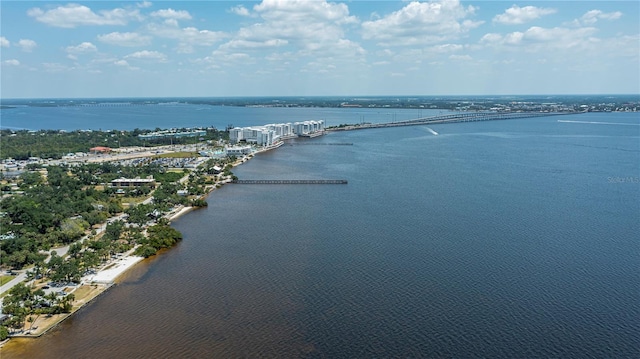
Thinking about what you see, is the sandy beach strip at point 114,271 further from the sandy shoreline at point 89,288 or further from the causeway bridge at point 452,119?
the causeway bridge at point 452,119

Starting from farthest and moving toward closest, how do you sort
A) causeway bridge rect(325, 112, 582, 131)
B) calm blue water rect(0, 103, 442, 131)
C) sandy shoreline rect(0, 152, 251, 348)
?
calm blue water rect(0, 103, 442, 131) → causeway bridge rect(325, 112, 582, 131) → sandy shoreline rect(0, 152, 251, 348)

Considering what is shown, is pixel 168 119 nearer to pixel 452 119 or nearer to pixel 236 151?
pixel 452 119

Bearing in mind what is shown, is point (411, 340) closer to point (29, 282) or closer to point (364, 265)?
point (364, 265)

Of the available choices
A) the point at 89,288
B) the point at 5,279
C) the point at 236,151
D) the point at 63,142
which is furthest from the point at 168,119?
the point at 89,288

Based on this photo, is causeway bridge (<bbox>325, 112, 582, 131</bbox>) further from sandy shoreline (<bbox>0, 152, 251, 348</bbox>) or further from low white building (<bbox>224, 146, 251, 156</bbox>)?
sandy shoreline (<bbox>0, 152, 251, 348</bbox>)

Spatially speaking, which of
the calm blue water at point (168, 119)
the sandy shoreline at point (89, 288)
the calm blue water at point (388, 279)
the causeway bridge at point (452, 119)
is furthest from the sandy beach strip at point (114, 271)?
the calm blue water at point (168, 119)

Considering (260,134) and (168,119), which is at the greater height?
(260,134)

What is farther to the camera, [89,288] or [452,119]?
[452,119]

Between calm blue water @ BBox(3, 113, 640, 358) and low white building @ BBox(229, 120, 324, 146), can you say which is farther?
low white building @ BBox(229, 120, 324, 146)

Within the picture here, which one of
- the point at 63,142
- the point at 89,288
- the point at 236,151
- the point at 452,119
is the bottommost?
the point at 89,288

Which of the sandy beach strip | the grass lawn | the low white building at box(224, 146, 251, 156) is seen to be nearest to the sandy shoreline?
the sandy beach strip

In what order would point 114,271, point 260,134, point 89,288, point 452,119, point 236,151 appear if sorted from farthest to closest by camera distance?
point 452,119
point 260,134
point 236,151
point 114,271
point 89,288
